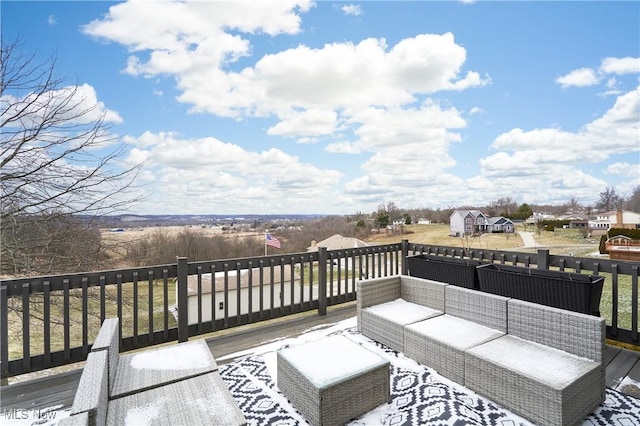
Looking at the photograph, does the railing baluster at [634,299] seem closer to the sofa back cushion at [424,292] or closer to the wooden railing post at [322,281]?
the sofa back cushion at [424,292]

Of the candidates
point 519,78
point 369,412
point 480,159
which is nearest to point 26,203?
point 369,412

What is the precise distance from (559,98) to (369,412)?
11.3m

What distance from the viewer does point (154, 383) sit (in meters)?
1.89

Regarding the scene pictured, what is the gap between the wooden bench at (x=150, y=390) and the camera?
1378mm

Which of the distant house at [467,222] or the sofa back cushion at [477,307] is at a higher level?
the distant house at [467,222]

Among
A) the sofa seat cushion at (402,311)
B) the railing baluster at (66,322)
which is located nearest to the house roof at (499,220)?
the sofa seat cushion at (402,311)

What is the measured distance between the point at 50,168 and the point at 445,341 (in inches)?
288

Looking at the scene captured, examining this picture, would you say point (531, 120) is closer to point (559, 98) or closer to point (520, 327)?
point (559, 98)

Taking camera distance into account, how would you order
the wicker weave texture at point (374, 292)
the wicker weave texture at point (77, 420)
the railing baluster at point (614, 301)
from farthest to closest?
the wicker weave texture at point (374, 292), the railing baluster at point (614, 301), the wicker weave texture at point (77, 420)

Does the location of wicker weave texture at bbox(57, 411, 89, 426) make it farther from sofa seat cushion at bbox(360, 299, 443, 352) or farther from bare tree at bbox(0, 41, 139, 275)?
bare tree at bbox(0, 41, 139, 275)

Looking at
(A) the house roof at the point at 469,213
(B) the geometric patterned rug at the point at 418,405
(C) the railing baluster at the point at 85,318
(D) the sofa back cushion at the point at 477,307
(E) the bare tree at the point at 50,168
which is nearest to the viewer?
(B) the geometric patterned rug at the point at 418,405

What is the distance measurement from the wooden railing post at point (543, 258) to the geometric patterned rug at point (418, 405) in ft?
5.09

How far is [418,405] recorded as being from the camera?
2244mm

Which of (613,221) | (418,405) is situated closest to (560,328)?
(418,405)
